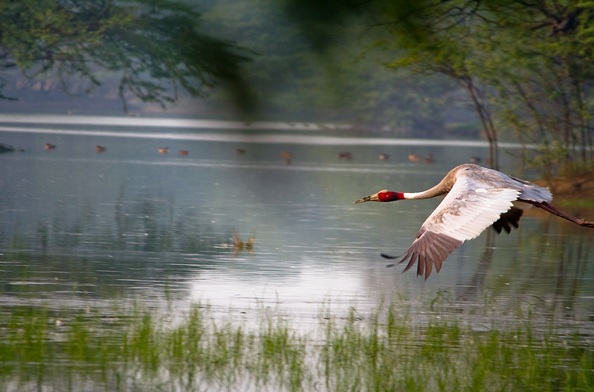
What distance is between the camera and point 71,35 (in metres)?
44.8

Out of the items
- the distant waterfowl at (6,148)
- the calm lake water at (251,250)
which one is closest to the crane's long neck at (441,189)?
the calm lake water at (251,250)

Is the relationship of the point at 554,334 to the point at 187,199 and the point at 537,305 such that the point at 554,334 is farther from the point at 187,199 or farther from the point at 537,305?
the point at 187,199

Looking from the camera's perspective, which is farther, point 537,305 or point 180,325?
point 537,305

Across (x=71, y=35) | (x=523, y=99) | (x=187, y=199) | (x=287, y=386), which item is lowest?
(x=287, y=386)

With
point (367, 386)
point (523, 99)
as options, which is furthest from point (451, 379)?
point (523, 99)

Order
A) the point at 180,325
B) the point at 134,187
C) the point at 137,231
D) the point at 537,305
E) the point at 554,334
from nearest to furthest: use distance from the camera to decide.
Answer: the point at 180,325 < the point at 554,334 < the point at 537,305 < the point at 137,231 < the point at 134,187

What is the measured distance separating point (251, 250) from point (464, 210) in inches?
302

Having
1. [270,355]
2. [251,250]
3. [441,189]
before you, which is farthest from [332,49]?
[270,355]

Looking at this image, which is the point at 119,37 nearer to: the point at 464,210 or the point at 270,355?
the point at 464,210

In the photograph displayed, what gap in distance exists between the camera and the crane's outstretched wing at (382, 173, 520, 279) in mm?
10508

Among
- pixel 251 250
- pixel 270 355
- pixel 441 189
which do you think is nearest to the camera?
pixel 270 355

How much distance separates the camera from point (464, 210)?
1133 cm

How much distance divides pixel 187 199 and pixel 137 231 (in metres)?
8.05

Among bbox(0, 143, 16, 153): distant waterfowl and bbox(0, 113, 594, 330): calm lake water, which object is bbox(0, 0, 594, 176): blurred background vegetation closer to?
bbox(0, 143, 16, 153): distant waterfowl
